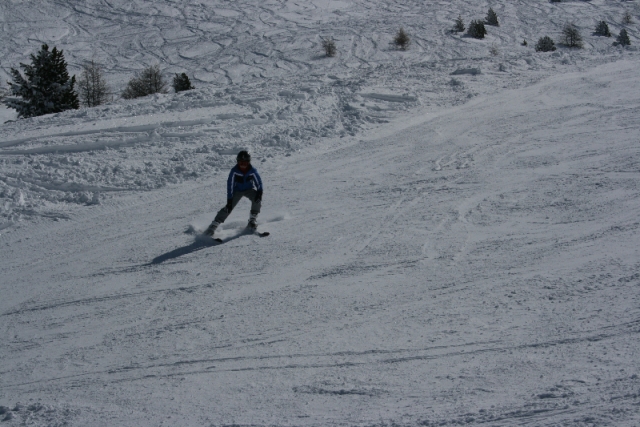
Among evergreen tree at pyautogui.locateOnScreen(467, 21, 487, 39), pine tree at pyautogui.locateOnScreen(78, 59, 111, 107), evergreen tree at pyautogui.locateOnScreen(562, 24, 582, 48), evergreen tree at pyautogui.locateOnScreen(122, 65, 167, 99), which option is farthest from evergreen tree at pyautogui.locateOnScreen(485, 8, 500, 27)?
pine tree at pyautogui.locateOnScreen(78, 59, 111, 107)

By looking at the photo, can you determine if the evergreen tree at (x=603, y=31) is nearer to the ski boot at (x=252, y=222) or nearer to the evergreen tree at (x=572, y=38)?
the evergreen tree at (x=572, y=38)

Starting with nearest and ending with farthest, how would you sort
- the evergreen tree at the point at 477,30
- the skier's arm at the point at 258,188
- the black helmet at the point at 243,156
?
1. the black helmet at the point at 243,156
2. the skier's arm at the point at 258,188
3. the evergreen tree at the point at 477,30

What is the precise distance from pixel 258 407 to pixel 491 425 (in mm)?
2014

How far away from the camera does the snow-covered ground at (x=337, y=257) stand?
5336 mm

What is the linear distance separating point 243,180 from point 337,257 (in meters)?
2.15

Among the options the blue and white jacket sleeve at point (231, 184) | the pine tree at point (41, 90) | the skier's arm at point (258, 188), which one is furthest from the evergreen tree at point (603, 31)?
the blue and white jacket sleeve at point (231, 184)

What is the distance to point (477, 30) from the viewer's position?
34.3m

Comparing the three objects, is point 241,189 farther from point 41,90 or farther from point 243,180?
point 41,90

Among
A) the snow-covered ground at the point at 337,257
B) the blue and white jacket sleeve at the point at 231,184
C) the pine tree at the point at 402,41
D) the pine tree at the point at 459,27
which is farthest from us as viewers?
the pine tree at the point at 459,27

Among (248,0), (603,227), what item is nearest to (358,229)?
(603,227)

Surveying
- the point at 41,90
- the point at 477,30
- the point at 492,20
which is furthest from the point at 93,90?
the point at 492,20

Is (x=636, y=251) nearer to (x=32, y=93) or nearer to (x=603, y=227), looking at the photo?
(x=603, y=227)

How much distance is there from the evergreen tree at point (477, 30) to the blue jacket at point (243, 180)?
28.7 meters

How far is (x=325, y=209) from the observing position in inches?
398
